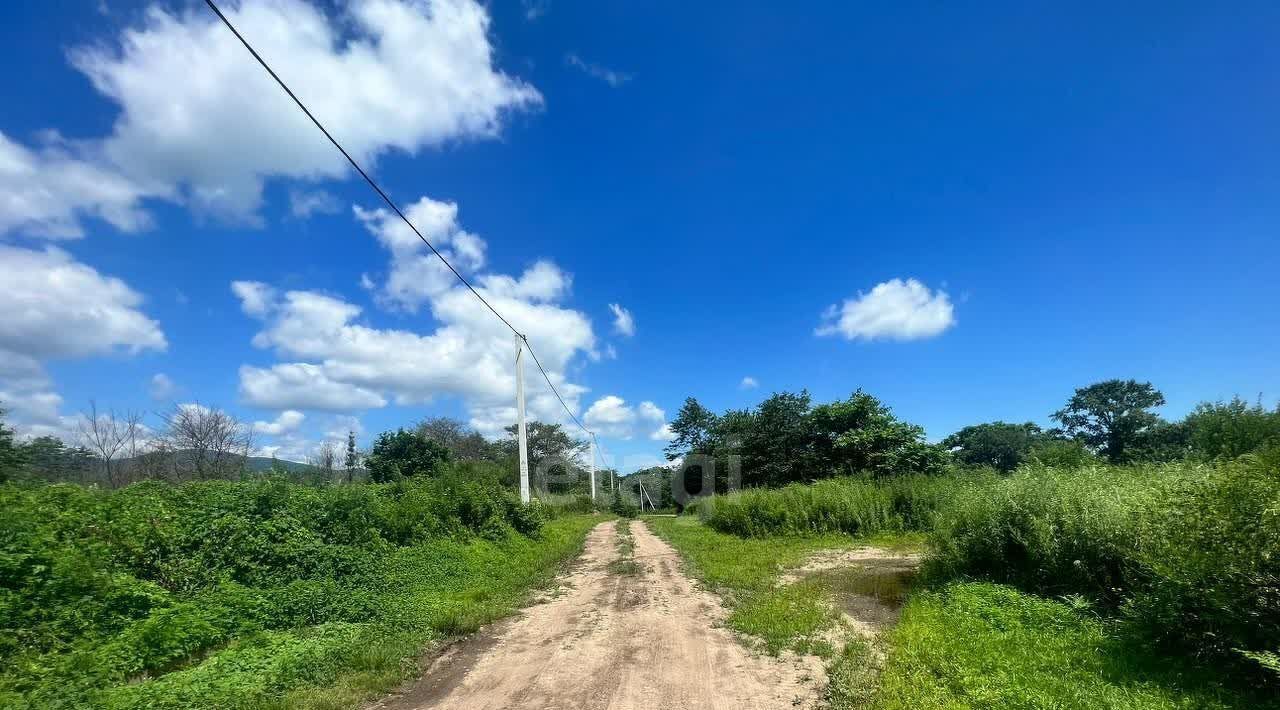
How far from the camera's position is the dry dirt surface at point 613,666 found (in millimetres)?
5004

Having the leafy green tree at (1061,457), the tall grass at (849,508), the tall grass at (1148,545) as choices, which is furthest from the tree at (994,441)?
the tall grass at (1148,545)

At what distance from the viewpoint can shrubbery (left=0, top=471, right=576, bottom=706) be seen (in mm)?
5332

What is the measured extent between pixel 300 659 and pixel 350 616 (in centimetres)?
197

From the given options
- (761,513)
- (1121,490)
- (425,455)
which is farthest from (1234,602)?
(425,455)

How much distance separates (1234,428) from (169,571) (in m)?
30.3

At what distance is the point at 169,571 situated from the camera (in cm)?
730

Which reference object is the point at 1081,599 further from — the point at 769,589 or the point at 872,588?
the point at 769,589

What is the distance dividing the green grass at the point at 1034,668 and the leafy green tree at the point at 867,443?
1821cm

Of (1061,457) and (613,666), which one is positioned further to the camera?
(1061,457)

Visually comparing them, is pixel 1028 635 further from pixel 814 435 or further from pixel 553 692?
pixel 814 435

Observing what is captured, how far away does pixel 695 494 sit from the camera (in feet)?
134

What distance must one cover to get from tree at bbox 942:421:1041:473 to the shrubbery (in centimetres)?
8201

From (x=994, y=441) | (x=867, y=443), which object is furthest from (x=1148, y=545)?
(x=994, y=441)

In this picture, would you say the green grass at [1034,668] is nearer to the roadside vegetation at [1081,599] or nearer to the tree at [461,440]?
the roadside vegetation at [1081,599]
